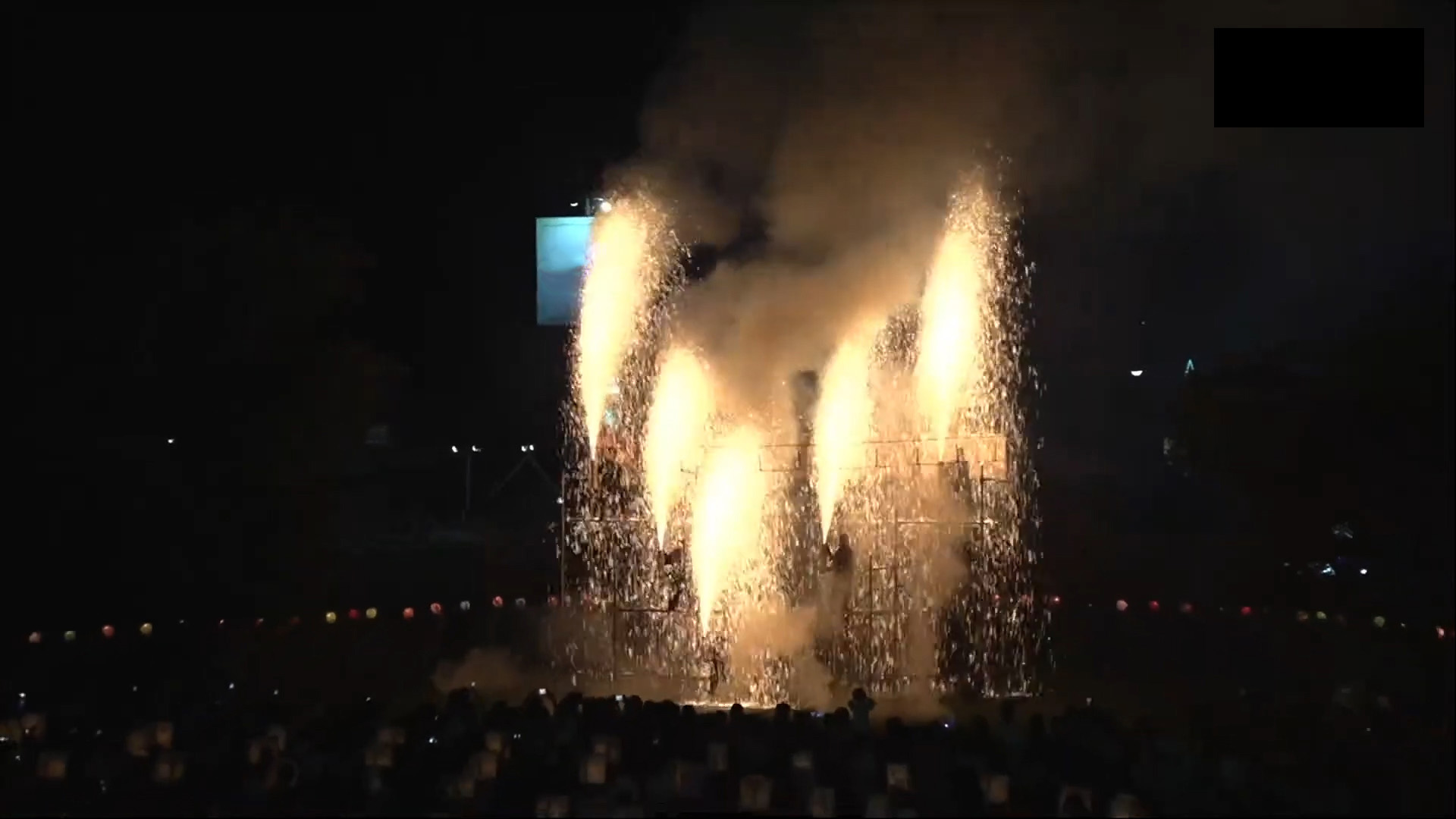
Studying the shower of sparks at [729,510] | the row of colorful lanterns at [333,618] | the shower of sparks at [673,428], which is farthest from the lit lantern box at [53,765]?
the shower of sparks at [673,428]

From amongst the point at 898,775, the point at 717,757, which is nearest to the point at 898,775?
the point at 898,775

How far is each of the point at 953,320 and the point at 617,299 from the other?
3.14 metres

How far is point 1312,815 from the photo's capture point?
585 centimetres

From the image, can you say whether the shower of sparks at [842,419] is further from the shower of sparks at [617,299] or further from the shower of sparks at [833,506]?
the shower of sparks at [617,299]

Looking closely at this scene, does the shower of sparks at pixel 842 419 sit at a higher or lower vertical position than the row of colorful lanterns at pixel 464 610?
higher

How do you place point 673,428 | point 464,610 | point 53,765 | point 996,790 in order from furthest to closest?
point 673,428, point 464,610, point 53,765, point 996,790

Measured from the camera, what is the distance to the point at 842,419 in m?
12.1

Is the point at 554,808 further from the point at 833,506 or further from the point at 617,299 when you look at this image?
the point at 617,299

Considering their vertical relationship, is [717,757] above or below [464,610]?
below

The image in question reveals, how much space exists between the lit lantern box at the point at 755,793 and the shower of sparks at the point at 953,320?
19.6 ft

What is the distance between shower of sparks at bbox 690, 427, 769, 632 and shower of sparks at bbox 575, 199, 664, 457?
1630mm

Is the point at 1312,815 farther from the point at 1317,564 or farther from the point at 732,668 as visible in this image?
the point at 1317,564

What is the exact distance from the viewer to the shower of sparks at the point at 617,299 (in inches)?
531

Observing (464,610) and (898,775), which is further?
(464,610)
